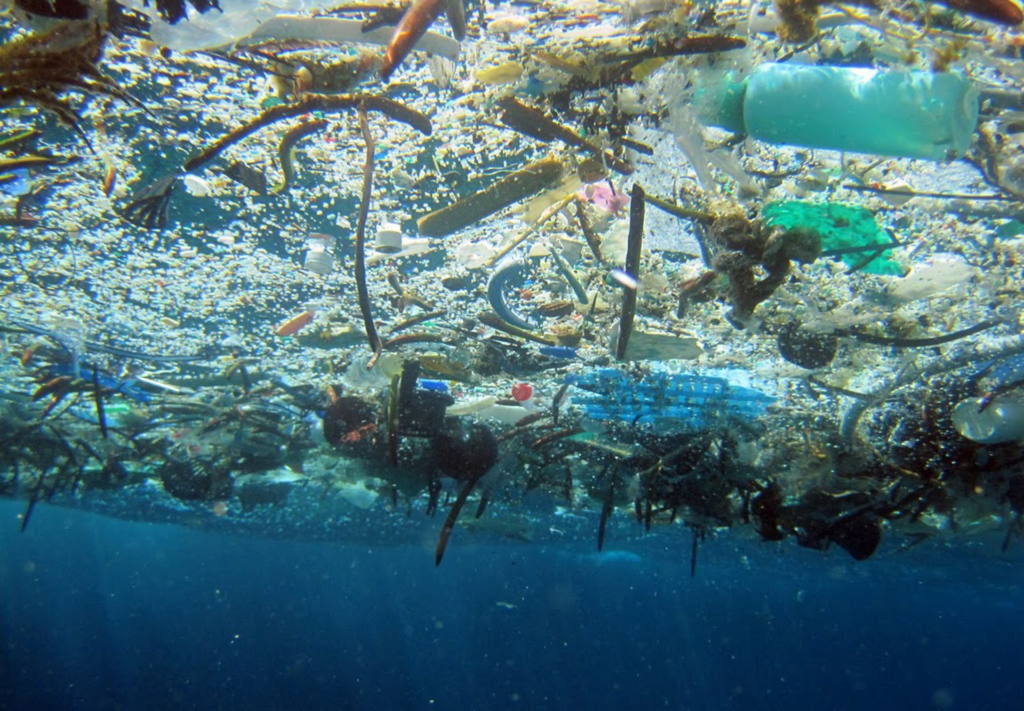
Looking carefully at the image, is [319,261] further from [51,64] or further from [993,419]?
[993,419]

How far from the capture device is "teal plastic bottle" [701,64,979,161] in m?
2.49

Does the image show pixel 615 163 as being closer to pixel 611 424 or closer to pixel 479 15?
pixel 479 15

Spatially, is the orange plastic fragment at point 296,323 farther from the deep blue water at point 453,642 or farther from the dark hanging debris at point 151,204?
the deep blue water at point 453,642

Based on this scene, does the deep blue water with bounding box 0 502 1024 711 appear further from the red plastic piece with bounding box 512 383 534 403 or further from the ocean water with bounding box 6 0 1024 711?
the red plastic piece with bounding box 512 383 534 403

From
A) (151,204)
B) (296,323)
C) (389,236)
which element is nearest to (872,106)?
(389,236)

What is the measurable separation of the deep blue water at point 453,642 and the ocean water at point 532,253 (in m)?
86.5

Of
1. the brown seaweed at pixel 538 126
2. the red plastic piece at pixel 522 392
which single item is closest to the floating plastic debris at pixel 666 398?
the red plastic piece at pixel 522 392

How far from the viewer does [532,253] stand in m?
4.90

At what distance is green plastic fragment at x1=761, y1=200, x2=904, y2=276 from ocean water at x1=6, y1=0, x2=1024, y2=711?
0.09 feet

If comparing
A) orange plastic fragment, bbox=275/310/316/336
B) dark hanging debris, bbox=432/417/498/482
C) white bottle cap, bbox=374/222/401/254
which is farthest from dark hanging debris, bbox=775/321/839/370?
orange plastic fragment, bbox=275/310/316/336

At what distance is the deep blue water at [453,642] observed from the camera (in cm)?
9181

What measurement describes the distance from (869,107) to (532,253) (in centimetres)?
287

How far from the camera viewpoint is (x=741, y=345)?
6160mm

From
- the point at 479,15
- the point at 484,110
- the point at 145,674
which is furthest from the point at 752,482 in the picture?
the point at 145,674
